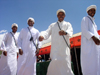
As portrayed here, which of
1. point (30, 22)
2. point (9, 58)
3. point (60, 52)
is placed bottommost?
point (9, 58)

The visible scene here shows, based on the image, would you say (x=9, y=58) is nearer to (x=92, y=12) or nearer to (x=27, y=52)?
(x=27, y=52)

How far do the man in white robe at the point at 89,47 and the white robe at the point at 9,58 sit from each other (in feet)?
9.45

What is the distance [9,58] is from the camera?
15.0 feet

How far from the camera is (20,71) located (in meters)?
3.41

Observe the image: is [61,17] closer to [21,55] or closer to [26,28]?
[26,28]

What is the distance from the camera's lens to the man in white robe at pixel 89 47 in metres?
2.68

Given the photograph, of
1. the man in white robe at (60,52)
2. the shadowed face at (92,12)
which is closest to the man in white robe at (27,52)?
the man in white robe at (60,52)

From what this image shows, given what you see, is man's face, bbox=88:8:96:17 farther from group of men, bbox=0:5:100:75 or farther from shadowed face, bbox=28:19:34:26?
shadowed face, bbox=28:19:34:26

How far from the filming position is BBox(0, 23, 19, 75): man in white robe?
4.52 metres

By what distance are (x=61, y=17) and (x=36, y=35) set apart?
3.36 ft

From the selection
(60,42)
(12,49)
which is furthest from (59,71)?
(12,49)

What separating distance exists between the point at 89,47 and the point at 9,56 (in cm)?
316

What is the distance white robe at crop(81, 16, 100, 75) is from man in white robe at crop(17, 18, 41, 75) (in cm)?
145

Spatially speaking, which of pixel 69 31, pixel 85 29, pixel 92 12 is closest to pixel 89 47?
pixel 85 29
